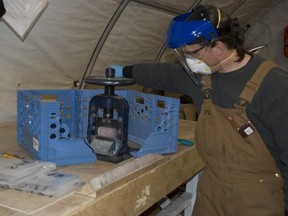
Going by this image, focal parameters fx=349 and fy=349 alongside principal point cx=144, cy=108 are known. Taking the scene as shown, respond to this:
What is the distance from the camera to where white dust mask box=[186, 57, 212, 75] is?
1.39 m

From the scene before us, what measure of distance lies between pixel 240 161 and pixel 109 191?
0.56 metres

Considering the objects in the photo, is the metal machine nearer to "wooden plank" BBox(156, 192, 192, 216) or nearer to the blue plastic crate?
the blue plastic crate

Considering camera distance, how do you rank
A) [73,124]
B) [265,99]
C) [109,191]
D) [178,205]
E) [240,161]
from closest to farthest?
[109,191], [265,99], [240,161], [73,124], [178,205]

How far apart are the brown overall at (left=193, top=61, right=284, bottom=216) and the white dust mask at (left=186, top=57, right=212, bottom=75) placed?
0.17 ft

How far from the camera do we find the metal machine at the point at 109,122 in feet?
4.50

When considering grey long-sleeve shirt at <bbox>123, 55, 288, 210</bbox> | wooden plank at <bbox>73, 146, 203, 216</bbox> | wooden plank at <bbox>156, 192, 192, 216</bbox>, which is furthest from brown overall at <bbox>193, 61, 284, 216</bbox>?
wooden plank at <bbox>156, 192, 192, 216</bbox>

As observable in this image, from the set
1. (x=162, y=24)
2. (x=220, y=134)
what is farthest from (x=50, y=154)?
(x=162, y=24)

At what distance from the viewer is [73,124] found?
5.39 feet

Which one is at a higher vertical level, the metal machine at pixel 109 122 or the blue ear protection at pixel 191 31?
the blue ear protection at pixel 191 31

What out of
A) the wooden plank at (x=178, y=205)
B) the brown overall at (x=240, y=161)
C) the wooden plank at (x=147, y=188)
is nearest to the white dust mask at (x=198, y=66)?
the brown overall at (x=240, y=161)

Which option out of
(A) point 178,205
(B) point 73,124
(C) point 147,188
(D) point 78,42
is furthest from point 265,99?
(D) point 78,42

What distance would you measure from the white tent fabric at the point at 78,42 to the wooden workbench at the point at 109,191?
37 centimetres

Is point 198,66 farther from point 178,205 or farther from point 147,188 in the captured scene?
point 178,205

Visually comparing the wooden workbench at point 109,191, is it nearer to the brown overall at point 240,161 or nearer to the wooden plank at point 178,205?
the brown overall at point 240,161
